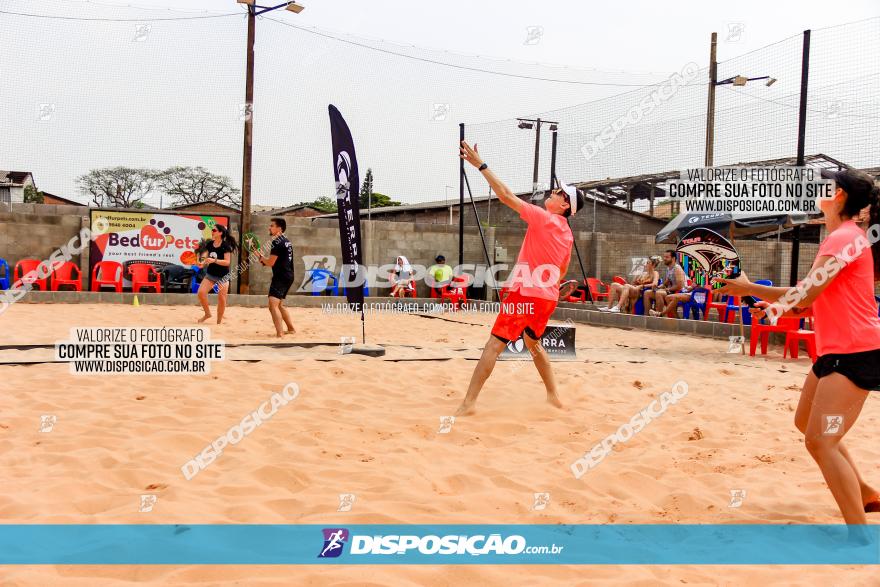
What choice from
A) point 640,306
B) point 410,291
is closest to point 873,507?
point 640,306

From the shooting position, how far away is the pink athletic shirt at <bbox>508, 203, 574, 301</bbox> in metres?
4.71

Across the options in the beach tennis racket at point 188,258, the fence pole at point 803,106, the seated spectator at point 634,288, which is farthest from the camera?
the beach tennis racket at point 188,258

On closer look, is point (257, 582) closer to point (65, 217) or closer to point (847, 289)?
point (847, 289)

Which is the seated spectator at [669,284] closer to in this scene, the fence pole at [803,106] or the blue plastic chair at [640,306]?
the blue plastic chair at [640,306]

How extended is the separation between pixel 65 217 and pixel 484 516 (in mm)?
14428

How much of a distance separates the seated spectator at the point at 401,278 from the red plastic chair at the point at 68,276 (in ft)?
22.8

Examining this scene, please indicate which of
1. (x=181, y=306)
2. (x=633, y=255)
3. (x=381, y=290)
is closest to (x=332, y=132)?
(x=181, y=306)

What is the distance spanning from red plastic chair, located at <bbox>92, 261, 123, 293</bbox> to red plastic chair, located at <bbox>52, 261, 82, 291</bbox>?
301mm

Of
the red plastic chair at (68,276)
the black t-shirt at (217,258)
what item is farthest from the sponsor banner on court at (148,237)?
the black t-shirt at (217,258)

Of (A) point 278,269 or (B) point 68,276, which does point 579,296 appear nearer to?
(A) point 278,269

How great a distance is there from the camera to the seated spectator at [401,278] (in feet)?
51.4

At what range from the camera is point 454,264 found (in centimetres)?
1719

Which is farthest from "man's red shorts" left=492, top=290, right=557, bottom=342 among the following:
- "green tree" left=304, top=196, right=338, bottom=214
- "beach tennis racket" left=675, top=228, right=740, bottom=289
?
"green tree" left=304, top=196, right=338, bottom=214

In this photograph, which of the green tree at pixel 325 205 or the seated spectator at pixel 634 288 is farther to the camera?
the green tree at pixel 325 205
